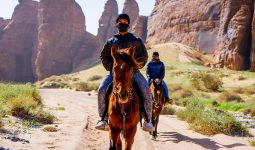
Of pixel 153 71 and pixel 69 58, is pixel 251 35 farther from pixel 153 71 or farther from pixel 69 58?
pixel 69 58

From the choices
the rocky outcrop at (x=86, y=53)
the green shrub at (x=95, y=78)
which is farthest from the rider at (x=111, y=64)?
the rocky outcrop at (x=86, y=53)

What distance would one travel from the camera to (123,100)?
6.30m

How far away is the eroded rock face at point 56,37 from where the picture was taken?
95.8 metres

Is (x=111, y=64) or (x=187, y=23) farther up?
(x=187, y=23)

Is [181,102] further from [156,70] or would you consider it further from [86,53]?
[86,53]

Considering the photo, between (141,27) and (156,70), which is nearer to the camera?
(156,70)

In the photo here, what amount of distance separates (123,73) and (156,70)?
6.84m

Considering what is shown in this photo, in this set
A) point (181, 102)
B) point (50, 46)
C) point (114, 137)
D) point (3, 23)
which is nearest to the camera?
point (114, 137)

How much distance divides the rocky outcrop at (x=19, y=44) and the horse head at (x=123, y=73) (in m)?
96.4

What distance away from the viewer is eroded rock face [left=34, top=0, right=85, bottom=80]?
314 ft

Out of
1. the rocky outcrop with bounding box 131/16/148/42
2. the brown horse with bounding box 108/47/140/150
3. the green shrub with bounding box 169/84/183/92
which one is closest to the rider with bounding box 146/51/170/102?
the brown horse with bounding box 108/47/140/150

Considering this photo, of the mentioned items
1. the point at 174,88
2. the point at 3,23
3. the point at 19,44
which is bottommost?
the point at 174,88

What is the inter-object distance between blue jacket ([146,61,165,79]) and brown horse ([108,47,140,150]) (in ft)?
18.5

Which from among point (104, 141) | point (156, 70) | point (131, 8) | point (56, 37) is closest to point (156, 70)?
point (156, 70)
